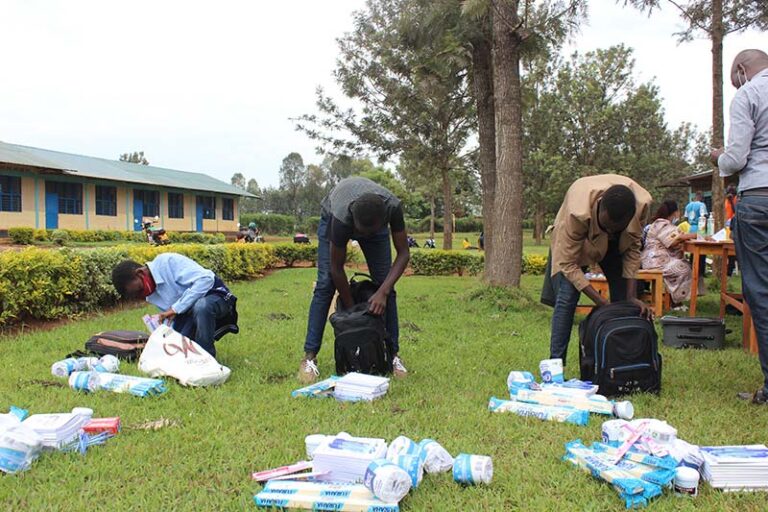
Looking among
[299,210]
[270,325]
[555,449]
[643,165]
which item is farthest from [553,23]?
[299,210]

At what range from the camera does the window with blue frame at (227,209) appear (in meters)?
32.6

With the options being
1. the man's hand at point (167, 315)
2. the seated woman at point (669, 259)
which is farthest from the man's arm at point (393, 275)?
the seated woman at point (669, 259)

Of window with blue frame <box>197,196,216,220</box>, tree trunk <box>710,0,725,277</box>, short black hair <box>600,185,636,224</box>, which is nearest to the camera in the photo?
short black hair <box>600,185,636,224</box>

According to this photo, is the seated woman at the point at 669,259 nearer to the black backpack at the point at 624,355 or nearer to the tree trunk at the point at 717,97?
the tree trunk at the point at 717,97

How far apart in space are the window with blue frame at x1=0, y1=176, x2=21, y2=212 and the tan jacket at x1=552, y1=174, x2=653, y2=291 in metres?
23.0

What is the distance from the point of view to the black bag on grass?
14.4 feet

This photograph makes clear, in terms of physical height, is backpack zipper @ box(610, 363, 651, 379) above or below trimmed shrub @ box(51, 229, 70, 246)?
below

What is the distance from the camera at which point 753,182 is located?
10.4 feet

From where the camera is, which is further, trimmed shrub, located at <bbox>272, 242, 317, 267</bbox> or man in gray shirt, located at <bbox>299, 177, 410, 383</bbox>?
trimmed shrub, located at <bbox>272, 242, 317, 267</bbox>

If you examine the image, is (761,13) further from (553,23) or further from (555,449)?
(555,449)

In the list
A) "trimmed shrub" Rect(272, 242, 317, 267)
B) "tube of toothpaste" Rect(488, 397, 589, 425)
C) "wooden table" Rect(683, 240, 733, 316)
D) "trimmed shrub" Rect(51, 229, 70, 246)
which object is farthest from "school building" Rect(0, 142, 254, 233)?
"tube of toothpaste" Rect(488, 397, 589, 425)

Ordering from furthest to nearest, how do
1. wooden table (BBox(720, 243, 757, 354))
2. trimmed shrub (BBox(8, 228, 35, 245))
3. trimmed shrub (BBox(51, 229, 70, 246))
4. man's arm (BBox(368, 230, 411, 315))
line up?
trimmed shrub (BBox(8, 228, 35, 245)), trimmed shrub (BBox(51, 229, 70, 246)), wooden table (BBox(720, 243, 757, 354)), man's arm (BBox(368, 230, 411, 315))

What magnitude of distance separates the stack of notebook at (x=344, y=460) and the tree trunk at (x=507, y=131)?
6030 millimetres

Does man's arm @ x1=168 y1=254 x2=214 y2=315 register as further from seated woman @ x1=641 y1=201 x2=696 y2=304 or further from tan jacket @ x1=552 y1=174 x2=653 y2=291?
seated woman @ x1=641 y1=201 x2=696 y2=304
